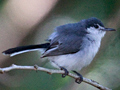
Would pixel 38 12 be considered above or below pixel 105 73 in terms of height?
above

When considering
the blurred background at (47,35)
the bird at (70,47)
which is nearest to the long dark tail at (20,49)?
the bird at (70,47)

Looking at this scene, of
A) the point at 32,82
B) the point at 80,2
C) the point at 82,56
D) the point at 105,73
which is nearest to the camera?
the point at 82,56

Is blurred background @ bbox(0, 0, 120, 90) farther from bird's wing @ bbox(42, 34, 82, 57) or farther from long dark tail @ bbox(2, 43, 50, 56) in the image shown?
long dark tail @ bbox(2, 43, 50, 56)

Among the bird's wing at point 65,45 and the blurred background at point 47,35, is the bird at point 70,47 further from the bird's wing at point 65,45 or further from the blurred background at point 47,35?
the blurred background at point 47,35

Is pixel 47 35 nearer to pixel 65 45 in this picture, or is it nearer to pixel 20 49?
pixel 65 45

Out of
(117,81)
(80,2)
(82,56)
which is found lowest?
(117,81)

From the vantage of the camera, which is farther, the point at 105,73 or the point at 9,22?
the point at 9,22

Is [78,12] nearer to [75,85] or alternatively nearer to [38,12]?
[38,12]

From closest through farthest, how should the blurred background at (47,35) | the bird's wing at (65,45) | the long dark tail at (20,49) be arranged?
the long dark tail at (20,49), the bird's wing at (65,45), the blurred background at (47,35)

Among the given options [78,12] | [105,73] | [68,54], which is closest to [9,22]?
[78,12]
